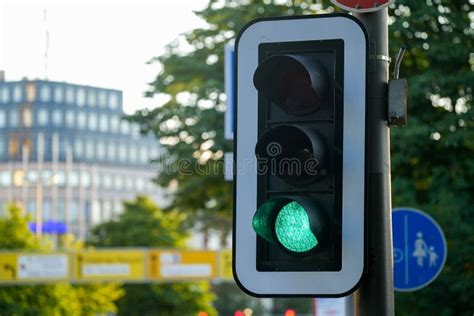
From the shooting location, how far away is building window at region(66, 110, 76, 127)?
448ft

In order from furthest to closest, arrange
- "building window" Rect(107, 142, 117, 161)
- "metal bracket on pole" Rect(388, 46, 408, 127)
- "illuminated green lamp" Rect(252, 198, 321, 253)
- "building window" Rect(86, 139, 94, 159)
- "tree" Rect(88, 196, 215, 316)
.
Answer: "building window" Rect(107, 142, 117, 161) → "building window" Rect(86, 139, 94, 159) → "tree" Rect(88, 196, 215, 316) → "metal bracket on pole" Rect(388, 46, 408, 127) → "illuminated green lamp" Rect(252, 198, 321, 253)

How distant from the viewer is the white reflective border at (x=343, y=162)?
5449mm

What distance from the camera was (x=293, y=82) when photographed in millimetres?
5508

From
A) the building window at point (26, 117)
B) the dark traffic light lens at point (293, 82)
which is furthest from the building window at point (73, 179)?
the dark traffic light lens at point (293, 82)

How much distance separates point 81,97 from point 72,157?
11.0m

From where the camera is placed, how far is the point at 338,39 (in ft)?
18.2

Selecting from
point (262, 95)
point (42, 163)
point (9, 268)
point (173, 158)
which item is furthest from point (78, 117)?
point (262, 95)

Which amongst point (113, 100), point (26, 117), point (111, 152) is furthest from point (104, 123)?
point (26, 117)

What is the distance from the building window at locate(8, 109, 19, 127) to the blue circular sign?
376 feet

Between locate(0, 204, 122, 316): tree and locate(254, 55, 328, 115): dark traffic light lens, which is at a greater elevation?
locate(254, 55, 328, 115): dark traffic light lens

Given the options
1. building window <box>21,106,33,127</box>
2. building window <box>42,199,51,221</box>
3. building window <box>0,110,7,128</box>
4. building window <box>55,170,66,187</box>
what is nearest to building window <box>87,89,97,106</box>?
building window <box>21,106,33,127</box>

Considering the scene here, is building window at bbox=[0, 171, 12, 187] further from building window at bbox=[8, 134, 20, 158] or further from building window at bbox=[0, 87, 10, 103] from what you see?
building window at bbox=[0, 87, 10, 103]

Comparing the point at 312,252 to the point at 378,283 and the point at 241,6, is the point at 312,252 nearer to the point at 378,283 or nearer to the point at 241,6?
the point at 378,283

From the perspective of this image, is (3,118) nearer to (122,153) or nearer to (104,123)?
(104,123)
